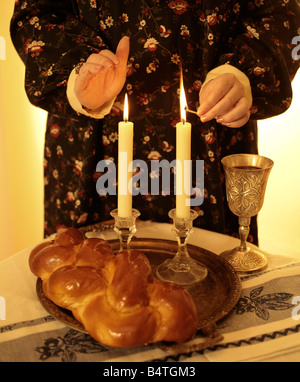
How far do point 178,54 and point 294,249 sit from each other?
136 centimetres

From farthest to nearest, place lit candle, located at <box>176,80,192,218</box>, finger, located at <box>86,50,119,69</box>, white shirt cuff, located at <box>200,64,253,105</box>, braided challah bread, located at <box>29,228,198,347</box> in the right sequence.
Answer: white shirt cuff, located at <box>200,64,253,105</box>
finger, located at <box>86,50,119,69</box>
lit candle, located at <box>176,80,192,218</box>
braided challah bread, located at <box>29,228,198,347</box>

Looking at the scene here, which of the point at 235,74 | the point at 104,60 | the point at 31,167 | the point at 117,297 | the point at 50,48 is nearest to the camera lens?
the point at 117,297

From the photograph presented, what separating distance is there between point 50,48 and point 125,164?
1.48ft

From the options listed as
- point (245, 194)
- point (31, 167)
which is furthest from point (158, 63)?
point (31, 167)

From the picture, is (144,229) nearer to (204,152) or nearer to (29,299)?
(204,152)

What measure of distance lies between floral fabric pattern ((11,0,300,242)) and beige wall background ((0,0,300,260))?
0.85 metres

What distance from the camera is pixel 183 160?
0.72 metres

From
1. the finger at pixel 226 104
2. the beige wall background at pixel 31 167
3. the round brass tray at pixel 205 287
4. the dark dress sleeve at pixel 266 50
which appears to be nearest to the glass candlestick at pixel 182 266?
the round brass tray at pixel 205 287

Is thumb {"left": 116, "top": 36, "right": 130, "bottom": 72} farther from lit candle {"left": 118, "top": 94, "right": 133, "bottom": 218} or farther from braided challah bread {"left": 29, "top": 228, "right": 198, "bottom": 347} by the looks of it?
braided challah bread {"left": 29, "top": 228, "right": 198, "bottom": 347}

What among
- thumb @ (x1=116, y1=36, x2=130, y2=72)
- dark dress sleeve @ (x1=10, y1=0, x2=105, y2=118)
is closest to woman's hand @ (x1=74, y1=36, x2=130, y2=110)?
thumb @ (x1=116, y1=36, x2=130, y2=72)

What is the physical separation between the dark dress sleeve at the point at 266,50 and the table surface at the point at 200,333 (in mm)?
403

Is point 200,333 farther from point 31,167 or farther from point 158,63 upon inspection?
point 31,167

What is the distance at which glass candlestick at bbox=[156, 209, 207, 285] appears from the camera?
0.78m
